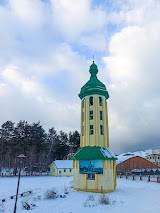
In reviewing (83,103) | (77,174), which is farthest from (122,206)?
(83,103)

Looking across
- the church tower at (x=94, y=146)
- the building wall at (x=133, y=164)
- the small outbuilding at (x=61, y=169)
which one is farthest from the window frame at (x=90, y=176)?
the building wall at (x=133, y=164)

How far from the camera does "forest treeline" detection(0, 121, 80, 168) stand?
166 ft

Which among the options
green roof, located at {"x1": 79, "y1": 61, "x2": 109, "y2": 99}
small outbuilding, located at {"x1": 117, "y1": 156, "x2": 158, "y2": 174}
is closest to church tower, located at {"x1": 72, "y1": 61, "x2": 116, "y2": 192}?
green roof, located at {"x1": 79, "y1": 61, "x2": 109, "y2": 99}

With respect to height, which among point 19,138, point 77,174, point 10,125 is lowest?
point 77,174

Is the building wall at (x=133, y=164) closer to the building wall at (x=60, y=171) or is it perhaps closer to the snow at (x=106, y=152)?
the building wall at (x=60, y=171)

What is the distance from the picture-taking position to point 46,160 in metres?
53.2

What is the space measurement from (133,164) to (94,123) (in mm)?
33326

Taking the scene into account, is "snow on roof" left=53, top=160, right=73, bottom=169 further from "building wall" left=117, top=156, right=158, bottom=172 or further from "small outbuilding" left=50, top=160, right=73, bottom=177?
"building wall" left=117, top=156, right=158, bottom=172

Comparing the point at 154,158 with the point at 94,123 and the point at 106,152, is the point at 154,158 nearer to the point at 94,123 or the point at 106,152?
the point at 106,152

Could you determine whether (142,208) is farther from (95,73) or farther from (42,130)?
(42,130)

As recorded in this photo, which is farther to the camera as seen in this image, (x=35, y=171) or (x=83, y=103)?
(x=35, y=171)

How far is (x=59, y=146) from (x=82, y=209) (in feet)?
161

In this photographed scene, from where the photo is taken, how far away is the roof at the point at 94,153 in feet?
67.5

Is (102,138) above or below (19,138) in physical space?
below
